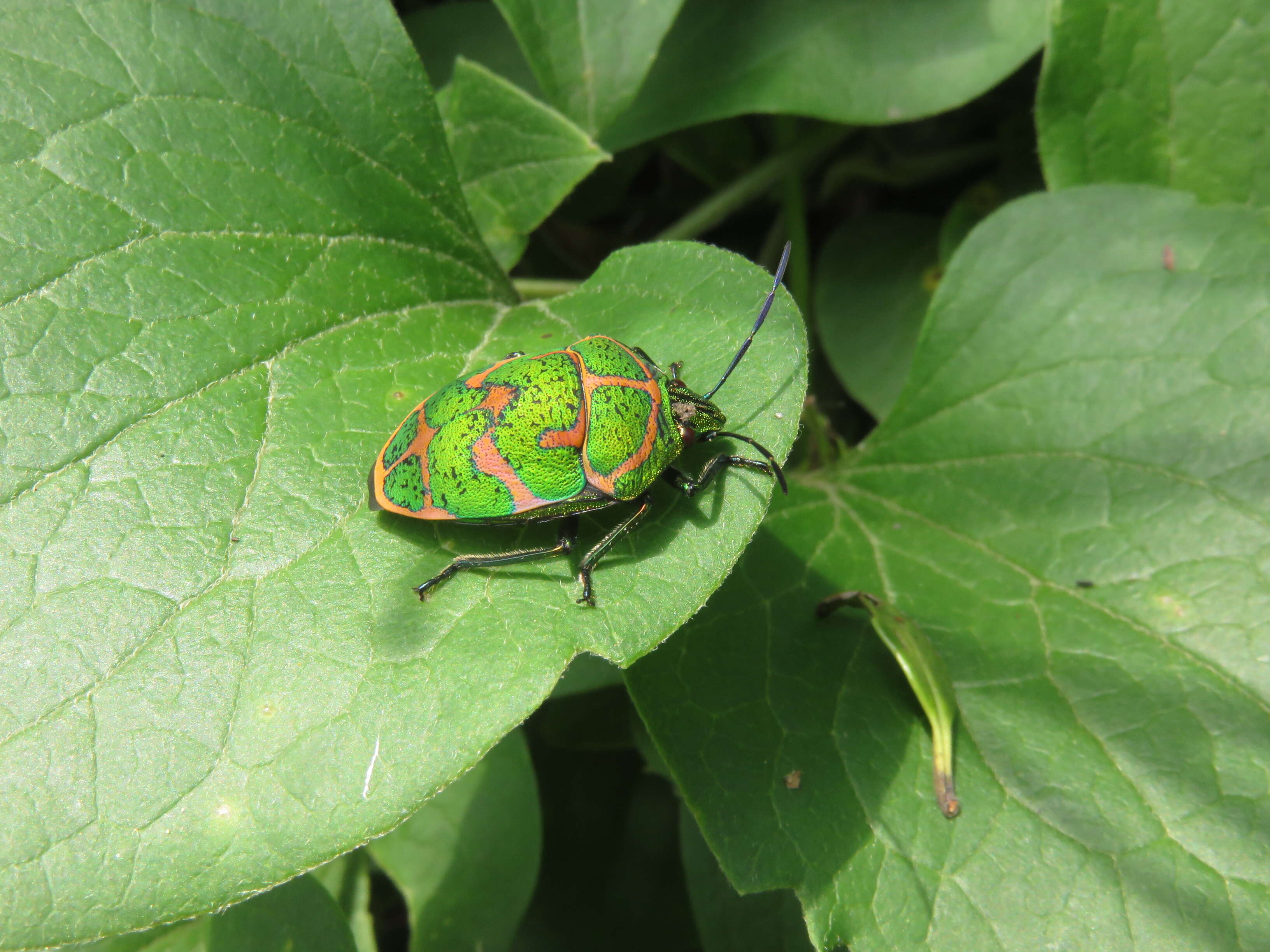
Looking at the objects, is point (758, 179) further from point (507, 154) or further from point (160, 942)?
point (160, 942)

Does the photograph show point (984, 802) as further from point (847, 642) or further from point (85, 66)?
point (85, 66)

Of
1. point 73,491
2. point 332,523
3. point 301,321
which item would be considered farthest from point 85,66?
point 332,523

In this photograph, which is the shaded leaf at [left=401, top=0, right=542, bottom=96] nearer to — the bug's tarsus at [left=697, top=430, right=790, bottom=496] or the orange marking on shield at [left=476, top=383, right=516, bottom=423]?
the orange marking on shield at [left=476, top=383, right=516, bottom=423]

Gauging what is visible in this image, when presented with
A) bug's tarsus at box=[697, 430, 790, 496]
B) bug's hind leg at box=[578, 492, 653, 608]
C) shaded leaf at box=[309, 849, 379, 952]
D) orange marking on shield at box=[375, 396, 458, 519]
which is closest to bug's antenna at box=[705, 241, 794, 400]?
bug's tarsus at box=[697, 430, 790, 496]

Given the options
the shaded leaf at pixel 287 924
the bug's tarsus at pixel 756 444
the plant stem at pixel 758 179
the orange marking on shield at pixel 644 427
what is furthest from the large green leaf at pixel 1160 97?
the shaded leaf at pixel 287 924

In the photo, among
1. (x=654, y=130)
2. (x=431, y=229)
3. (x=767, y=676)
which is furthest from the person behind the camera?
(x=654, y=130)

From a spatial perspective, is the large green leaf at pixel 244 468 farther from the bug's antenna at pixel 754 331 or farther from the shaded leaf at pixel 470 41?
the shaded leaf at pixel 470 41
